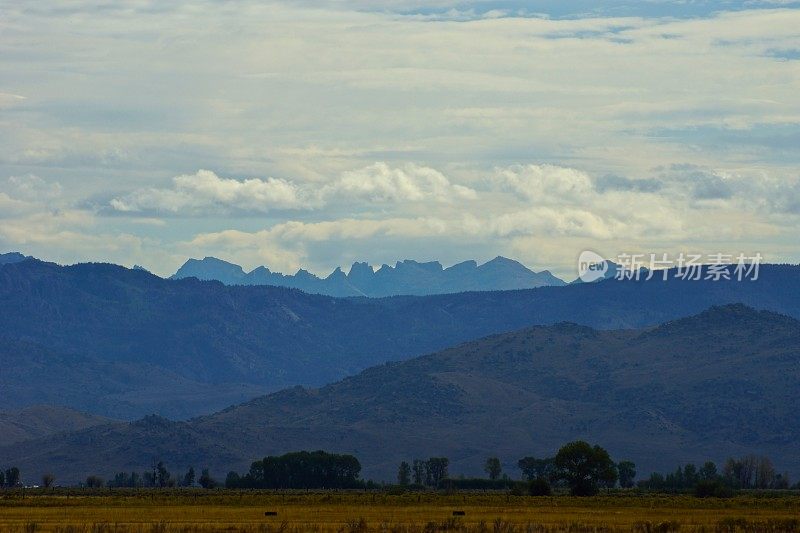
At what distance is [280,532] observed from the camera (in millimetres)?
89562

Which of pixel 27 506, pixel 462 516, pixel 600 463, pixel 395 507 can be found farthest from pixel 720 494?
pixel 27 506

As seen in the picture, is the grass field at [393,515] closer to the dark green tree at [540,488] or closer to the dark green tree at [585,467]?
the dark green tree at [540,488]

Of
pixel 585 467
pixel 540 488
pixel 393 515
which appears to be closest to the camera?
pixel 393 515

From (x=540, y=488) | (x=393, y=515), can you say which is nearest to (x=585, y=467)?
(x=540, y=488)

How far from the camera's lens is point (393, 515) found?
111 meters

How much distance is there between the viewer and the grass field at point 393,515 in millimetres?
95562

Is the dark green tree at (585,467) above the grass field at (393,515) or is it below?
above

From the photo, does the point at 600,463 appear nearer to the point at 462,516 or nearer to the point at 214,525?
the point at 462,516

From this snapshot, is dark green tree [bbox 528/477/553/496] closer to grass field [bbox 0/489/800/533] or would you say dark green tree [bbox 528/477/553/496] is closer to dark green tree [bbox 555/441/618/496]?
dark green tree [bbox 555/441/618/496]

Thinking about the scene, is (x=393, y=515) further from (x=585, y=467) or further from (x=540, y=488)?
(x=585, y=467)

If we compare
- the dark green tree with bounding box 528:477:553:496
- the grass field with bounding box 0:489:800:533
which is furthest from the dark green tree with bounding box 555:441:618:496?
the grass field with bounding box 0:489:800:533

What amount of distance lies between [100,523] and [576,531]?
3209 centimetres

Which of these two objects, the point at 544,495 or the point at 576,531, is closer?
the point at 576,531

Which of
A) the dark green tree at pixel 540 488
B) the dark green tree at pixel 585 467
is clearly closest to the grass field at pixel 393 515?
the dark green tree at pixel 540 488
